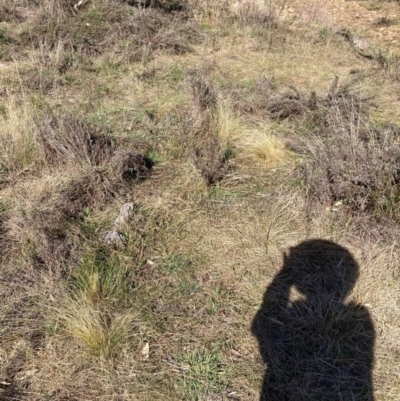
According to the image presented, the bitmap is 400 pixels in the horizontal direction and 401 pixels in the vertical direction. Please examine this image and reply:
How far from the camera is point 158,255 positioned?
3.02m

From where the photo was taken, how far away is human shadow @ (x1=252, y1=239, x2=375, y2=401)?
2277 millimetres

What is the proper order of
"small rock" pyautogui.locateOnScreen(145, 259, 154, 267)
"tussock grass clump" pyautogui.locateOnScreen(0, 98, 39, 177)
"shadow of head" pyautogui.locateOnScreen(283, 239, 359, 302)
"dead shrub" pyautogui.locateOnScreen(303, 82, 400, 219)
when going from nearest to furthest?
"shadow of head" pyautogui.locateOnScreen(283, 239, 359, 302), "small rock" pyautogui.locateOnScreen(145, 259, 154, 267), "dead shrub" pyautogui.locateOnScreen(303, 82, 400, 219), "tussock grass clump" pyautogui.locateOnScreen(0, 98, 39, 177)

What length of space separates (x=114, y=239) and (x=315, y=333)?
1.48 metres

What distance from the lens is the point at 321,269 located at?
2.92m

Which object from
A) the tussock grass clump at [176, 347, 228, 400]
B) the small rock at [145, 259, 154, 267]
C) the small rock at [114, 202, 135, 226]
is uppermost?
the small rock at [114, 202, 135, 226]

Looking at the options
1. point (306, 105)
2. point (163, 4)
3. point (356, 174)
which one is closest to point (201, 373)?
point (356, 174)

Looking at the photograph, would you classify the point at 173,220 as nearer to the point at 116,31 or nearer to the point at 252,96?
the point at 252,96

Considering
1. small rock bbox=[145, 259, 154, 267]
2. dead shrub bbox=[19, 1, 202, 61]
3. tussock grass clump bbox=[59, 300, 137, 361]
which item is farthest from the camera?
dead shrub bbox=[19, 1, 202, 61]

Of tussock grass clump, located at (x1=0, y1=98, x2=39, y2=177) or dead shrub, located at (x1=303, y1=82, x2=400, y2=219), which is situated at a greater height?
dead shrub, located at (x1=303, y1=82, x2=400, y2=219)

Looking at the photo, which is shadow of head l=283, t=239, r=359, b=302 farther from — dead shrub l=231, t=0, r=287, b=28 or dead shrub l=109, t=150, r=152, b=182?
dead shrub l=231, t=0, r=287, b=28

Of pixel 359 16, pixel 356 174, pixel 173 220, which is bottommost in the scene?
pixel 173 220

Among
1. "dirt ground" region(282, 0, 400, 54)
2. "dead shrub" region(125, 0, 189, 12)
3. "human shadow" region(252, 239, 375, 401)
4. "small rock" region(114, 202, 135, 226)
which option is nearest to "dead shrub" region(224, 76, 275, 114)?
"small rock" region(114, 202, 135, 226)

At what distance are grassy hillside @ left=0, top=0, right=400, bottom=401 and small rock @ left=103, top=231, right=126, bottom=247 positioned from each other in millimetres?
10

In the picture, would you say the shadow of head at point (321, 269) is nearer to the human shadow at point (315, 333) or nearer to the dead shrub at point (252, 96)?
the human shadow at point (315, 333)
